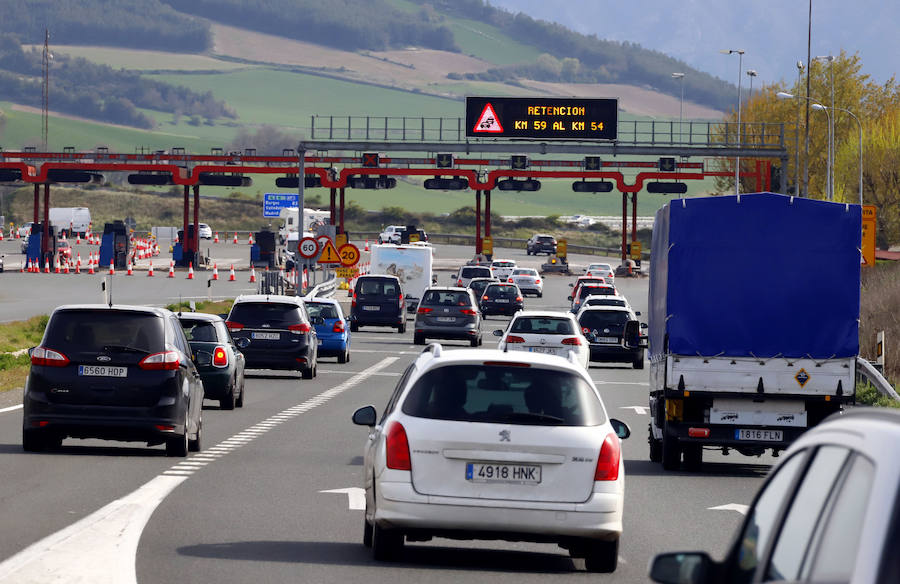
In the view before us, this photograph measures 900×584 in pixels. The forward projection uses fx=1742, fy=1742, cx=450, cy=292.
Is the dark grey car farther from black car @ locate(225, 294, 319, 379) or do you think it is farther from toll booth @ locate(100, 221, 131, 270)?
toll booth @ locate(100, 221, 131, 270)

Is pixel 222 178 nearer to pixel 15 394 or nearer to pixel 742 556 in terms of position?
pixel 15 394

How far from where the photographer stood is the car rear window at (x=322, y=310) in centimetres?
3684

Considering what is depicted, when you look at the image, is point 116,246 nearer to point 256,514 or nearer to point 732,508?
point 732,508

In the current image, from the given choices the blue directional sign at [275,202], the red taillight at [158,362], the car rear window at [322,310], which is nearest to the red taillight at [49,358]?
the red taillight at [158,362]

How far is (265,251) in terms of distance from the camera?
306ft

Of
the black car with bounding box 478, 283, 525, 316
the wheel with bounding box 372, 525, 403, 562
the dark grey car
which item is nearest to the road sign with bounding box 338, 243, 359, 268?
the dark grey car

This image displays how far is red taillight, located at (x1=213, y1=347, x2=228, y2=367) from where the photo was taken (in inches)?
939

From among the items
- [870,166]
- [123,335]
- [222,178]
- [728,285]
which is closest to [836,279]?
[728,285]

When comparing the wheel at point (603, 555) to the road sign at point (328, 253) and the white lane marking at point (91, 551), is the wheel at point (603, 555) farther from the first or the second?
the road sign at point (328, 253)

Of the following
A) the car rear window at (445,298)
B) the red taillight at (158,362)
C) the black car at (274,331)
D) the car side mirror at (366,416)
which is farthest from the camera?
the car rear window at (445,298)

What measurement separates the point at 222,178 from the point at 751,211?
72.6 m

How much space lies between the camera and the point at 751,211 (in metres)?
18.0

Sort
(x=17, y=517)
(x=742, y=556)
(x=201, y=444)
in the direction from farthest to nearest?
(x=201, y=444), (x=17, y=517), (x=742, y=556)

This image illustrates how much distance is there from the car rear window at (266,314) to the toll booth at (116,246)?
54.6 meters
